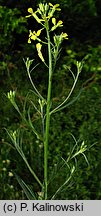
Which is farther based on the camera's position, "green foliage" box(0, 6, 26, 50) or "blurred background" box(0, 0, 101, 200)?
"green foliage" box(0, 6, 26, 50)

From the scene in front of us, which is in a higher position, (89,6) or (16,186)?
(89,6)

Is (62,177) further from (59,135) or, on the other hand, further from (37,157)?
(59,135)

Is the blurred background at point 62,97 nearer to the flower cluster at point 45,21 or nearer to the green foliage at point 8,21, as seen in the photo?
the green foliage at point 8,21

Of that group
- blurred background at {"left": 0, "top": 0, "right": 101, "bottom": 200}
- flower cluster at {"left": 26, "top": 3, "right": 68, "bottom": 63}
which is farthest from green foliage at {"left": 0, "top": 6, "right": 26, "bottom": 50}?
flower cluster at {"left": 26, "top": 3, "right": 68, "bottom": 63}

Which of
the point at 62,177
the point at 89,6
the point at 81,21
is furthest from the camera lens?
the point at 81,21

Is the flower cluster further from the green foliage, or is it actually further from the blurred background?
the green foliage

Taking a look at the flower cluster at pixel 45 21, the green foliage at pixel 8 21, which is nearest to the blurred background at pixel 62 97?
the green foliage at pixel 8 21

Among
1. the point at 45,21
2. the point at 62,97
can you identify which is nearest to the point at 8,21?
the point at 62,97

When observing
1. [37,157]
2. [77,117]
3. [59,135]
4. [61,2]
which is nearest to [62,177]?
[37,157]
